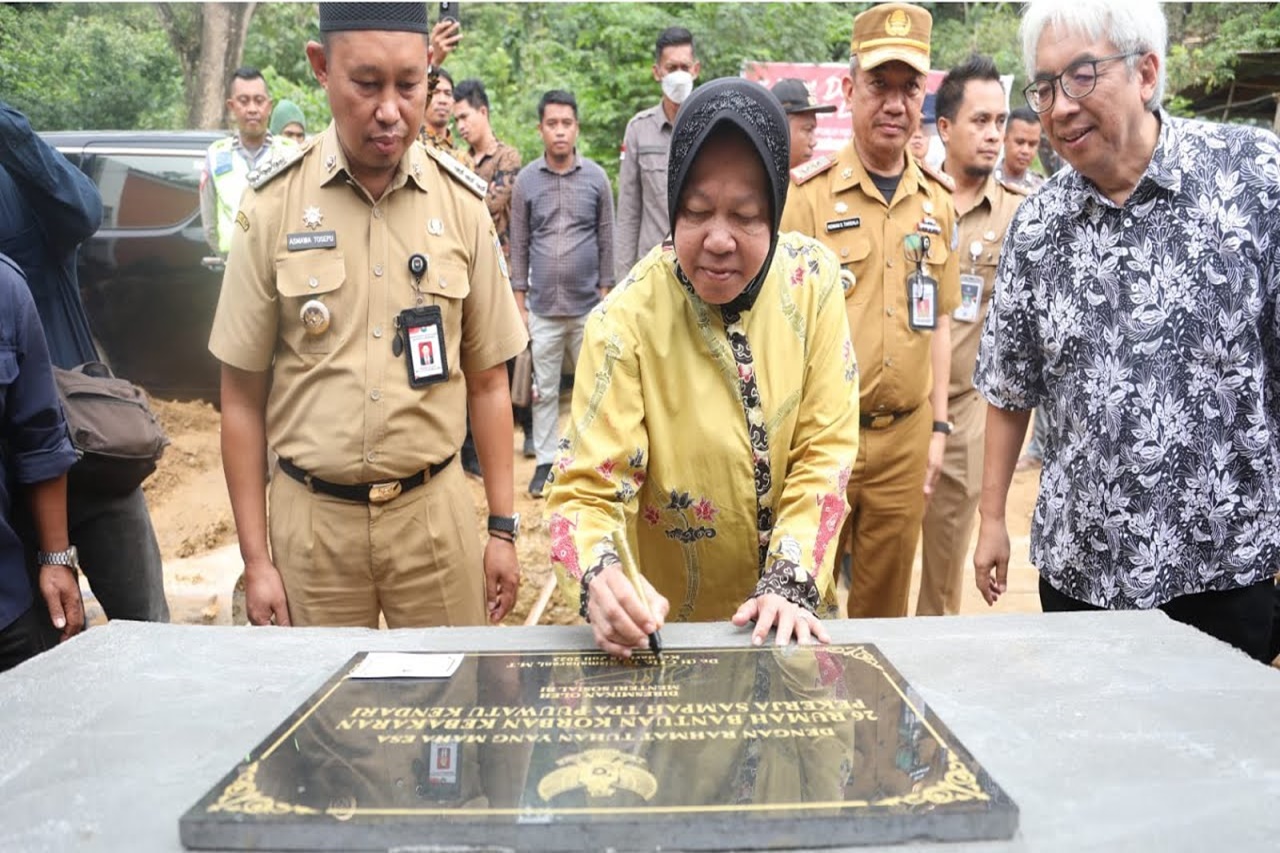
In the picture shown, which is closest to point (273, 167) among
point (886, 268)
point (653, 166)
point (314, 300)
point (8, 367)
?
point (314, 300)

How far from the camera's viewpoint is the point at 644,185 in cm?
554

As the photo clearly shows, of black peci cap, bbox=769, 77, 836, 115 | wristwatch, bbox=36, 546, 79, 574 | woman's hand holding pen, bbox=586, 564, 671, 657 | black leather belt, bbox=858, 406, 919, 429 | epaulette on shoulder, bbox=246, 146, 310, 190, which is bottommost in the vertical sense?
wristwatch, bbox=36, 546, 79, 574

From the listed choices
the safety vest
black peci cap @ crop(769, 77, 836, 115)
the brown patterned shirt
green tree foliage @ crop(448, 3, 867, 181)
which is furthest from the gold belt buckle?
green tree foliage @ crop(448, 3, 867, 181)

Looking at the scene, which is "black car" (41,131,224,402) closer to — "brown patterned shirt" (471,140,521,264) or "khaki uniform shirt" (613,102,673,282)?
"brown patterned shirt" (471,140,521,264)

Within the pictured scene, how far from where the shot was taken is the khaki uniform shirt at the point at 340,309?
2.27 metres

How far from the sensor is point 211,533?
5258 millimetres

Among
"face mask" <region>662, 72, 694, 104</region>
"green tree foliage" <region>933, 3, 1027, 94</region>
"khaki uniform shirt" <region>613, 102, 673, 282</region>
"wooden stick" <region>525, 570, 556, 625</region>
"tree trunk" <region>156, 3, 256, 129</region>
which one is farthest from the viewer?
"green tree foliage" <region>933, 3, 1027, 94</region>

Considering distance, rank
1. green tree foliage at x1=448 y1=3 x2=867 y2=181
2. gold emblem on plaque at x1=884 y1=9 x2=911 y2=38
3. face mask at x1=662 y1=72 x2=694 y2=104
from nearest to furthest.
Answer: gold emblem on plaque at x1=884 y1=9 x2=911 y2=38 < face mask at x1=662 y1=72 x2=694 y2=104 < green tree foliage at x1=448 y1=3 x2=867 y2=181

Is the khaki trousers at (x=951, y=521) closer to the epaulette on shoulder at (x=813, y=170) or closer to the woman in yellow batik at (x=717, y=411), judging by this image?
the epaulette on shoulder at (x=813, y=170)

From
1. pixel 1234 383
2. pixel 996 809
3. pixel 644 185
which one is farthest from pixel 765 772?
pixel 644 185

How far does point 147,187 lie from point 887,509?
5.39 m

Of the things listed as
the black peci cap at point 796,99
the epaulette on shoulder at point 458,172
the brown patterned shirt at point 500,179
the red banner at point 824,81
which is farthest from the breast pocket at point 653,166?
the red banner at point 824,81

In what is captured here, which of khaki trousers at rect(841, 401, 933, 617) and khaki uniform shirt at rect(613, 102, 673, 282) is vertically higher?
khaki uniform shirt at rect(613, 102, 673, 282)

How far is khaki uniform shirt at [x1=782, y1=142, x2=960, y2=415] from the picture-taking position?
10.0 feet
